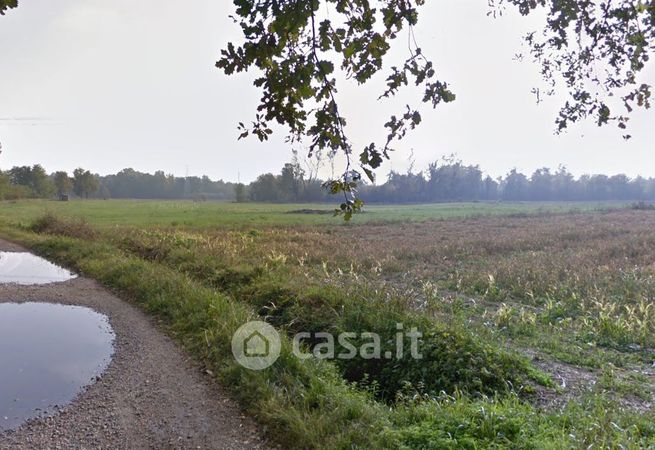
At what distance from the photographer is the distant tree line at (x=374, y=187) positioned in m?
74.9

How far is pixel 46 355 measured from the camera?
18.3 feet

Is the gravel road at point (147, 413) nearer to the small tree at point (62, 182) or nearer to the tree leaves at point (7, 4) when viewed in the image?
the tree leaves at point (7, 4)

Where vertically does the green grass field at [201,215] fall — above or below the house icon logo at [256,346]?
above

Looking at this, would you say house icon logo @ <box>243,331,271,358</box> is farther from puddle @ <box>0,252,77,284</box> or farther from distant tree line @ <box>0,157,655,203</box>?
distant tree line @ <box>0,157,655,203</box>

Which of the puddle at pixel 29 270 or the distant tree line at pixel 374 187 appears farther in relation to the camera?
the distant tree line at pixel 374 187

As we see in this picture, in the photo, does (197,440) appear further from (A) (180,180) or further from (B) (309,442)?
(A) (180,180)

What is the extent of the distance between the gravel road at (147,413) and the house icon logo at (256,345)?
1.51ft

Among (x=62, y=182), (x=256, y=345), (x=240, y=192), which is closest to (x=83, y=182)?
(x=62, y=182)

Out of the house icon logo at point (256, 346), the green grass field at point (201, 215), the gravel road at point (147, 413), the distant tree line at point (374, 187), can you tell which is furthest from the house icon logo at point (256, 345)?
the distant tree line at point (374, 187)

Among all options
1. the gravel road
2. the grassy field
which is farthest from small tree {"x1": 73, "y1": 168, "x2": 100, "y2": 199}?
the gravel road

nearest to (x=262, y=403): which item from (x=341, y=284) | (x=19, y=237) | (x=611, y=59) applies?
(x=341, y=284)

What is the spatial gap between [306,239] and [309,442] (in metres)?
15.8

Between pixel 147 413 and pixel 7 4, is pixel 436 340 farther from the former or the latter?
pixel 7 4

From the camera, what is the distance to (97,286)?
9.59m
